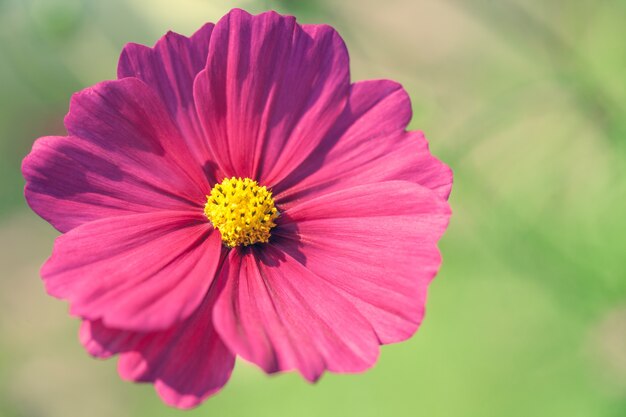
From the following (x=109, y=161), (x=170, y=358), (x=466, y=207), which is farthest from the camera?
(x=466, y=207)

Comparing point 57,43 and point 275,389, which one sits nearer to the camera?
point 275,389

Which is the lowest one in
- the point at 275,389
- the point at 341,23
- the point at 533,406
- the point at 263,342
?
the point at 275,389

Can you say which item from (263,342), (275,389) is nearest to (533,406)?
(275,389)

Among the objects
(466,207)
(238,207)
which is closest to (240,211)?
(238,207)

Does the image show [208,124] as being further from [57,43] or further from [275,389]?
[57,43]

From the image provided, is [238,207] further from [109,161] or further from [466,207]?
[466,207]

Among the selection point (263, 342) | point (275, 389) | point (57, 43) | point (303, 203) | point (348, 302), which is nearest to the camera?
point (263, 342)

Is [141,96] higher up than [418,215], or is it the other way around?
[418,215]
